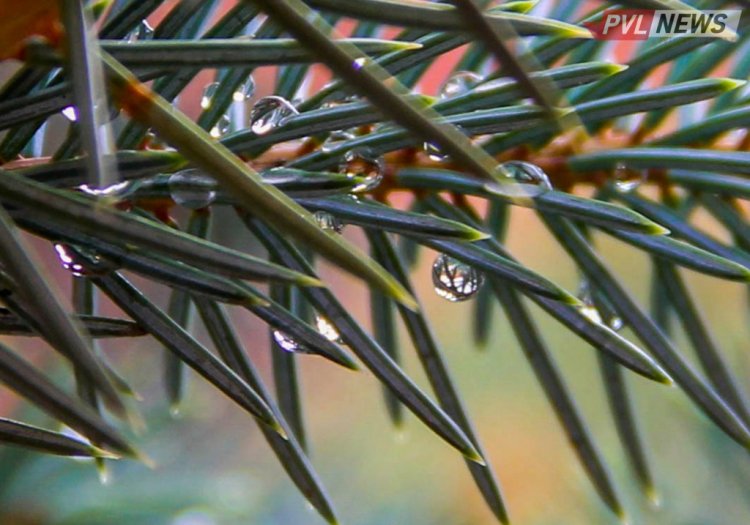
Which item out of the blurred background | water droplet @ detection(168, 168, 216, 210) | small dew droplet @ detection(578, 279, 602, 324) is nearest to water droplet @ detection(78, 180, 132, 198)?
water droplet @ detection(168, 168, 216, 210)

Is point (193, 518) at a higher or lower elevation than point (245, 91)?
lower

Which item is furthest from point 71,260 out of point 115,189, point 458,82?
point 458,82

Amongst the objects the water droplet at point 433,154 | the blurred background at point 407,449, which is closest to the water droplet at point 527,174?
the water droplet at point 433,154

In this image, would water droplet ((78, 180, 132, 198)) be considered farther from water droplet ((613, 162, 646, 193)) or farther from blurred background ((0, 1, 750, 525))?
blurred background ((0, 1, 750, 525))

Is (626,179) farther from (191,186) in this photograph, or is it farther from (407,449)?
(407,449)

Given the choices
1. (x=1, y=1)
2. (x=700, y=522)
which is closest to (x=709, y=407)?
(x=1, y=1)

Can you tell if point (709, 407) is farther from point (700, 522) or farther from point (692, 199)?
point (700, 522)
